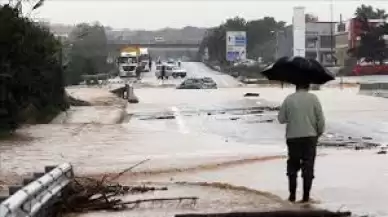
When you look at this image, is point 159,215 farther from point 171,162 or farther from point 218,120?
point 218,120

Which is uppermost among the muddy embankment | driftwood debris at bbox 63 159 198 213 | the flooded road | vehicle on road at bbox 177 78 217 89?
driftwood debris at bbox 63 159 198 213

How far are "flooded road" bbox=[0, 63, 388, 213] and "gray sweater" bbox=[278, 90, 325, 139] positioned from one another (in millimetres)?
997

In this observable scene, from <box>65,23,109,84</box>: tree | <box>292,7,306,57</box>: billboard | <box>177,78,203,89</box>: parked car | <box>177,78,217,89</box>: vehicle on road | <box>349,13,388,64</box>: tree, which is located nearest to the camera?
<box>177,78,203,89</box>: parked car

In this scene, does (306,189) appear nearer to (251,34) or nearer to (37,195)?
(37,195)

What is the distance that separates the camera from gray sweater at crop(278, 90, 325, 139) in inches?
428

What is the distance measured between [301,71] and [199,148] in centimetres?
950

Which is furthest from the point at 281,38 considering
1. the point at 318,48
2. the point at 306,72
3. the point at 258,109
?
the point at 306,72

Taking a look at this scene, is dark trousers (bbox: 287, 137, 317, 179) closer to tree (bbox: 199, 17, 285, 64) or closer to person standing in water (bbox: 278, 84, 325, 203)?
person standing in water (bbox: 278, 84, 325, 203)

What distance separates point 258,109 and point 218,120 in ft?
22.1

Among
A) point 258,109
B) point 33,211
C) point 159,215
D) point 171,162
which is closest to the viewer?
point 33,211

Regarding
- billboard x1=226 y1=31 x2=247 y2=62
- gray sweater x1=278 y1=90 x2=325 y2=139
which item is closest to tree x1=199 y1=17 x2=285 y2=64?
billboard x1=226 y1=31 x2=247 y2=62

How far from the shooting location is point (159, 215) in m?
9.96

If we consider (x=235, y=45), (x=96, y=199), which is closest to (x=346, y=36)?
(x=235, y=45)

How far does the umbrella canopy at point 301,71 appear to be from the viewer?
36.3 ft
